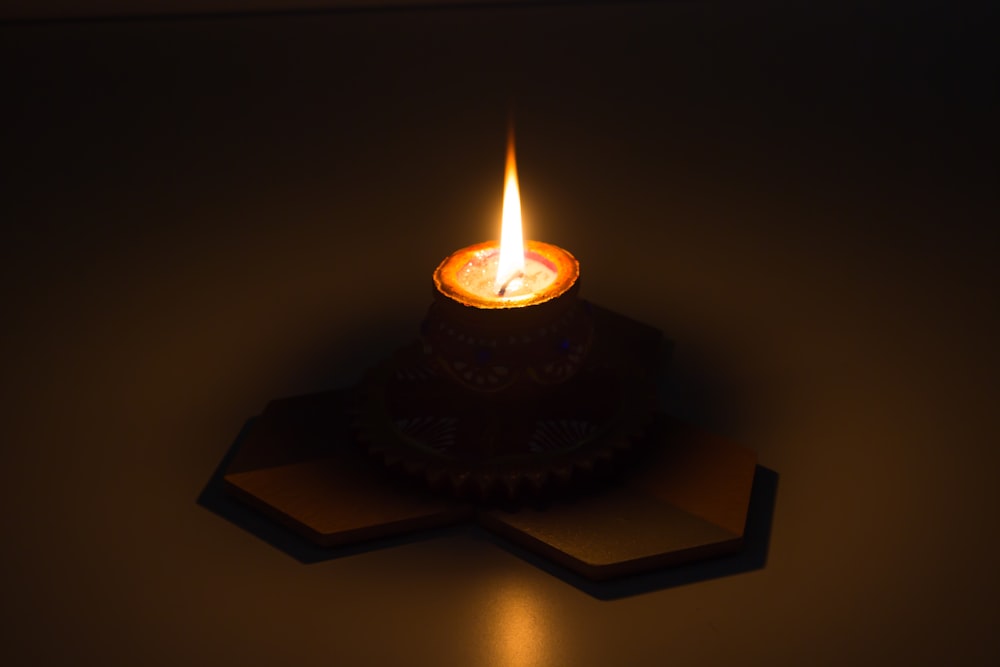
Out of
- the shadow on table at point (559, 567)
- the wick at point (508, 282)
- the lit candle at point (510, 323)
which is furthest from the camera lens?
the wick at point (508, 282)

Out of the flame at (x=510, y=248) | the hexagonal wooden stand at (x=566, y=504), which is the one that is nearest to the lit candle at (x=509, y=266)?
the flame at (x=510, y=248)

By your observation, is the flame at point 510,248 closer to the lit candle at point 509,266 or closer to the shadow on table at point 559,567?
the lit candle at point 509,266

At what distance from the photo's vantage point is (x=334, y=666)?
168cm

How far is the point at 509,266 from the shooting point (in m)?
2.05

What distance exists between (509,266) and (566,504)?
427mm

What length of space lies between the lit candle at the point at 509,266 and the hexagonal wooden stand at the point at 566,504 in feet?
1.06

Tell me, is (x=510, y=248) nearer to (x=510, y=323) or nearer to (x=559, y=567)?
(x=510, y=323)

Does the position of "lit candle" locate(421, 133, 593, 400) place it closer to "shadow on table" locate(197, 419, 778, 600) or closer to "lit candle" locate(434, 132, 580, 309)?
"lit candle" locate(434, 132, 580, 309)

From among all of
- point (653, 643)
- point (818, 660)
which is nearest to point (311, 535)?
point (653, 643)

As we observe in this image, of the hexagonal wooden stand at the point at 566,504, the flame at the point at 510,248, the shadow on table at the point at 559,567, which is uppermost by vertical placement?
the flame at the point at 510,248

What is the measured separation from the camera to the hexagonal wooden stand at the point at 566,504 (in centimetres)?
183

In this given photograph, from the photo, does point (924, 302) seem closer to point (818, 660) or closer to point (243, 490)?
point (818, 660)

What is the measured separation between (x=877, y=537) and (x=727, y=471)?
0.85ft

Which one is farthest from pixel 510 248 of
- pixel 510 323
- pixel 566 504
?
pixel 566 504
